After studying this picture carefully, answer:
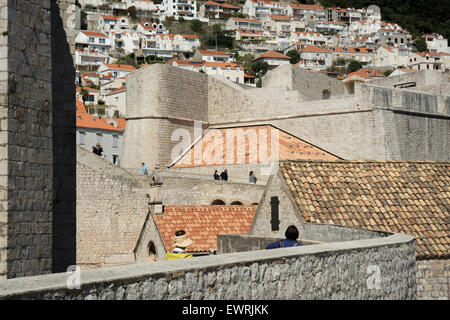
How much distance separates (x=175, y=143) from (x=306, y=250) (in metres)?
24.9

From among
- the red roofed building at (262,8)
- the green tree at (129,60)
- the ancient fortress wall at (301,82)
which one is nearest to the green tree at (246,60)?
the green tree at (129,60)

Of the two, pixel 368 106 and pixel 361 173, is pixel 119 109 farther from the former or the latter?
pixel 361 173

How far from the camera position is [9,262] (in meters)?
7.69

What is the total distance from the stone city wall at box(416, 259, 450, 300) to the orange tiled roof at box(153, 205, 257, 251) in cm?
959

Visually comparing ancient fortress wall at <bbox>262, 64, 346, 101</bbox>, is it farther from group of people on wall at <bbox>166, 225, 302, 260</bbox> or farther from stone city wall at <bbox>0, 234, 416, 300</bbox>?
stone city wall at <bbox>0, 234, 416, 300</bbox>

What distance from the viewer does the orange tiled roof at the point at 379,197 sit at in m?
11.4

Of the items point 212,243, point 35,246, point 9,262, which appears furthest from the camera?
point 212,243

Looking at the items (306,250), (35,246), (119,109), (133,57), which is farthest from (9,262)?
(133,57)

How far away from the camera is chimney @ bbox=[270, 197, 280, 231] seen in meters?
12.2

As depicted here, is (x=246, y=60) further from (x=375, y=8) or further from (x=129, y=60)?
(x=375, y=8)

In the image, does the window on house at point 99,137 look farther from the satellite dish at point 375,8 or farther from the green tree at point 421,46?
the satellite dish at point 375,8

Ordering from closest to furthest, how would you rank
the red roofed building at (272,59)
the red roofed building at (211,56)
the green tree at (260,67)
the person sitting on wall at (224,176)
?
1. the person sitting on wall at (224,176)
2. the green tree at (260,67)
3. the red roofed building at (272,59)
4. the red roofed building at (211,56)

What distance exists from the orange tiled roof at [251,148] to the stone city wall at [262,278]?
19.1 metres

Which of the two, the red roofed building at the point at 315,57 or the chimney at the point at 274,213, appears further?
the red roofed building at the point at 315,57
